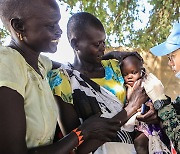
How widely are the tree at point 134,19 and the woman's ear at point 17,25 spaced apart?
3493 mm

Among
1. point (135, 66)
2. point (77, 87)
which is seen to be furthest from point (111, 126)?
point (135, 66)

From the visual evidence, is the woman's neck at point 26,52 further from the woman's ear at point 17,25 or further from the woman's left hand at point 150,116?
the woman's left hand at point 150,116

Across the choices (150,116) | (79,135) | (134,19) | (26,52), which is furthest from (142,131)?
(134,19)

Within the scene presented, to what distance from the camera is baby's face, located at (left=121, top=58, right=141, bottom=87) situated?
1987 mm

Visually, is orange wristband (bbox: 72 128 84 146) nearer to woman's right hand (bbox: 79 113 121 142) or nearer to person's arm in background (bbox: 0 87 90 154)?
woman's right hand (bbox: 79 113 121 142)

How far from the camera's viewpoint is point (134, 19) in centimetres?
584

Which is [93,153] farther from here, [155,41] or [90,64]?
[155,41]

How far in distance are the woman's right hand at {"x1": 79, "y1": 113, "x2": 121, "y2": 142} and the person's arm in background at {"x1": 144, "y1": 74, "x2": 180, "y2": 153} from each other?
0.35 m

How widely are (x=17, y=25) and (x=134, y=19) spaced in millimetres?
4564

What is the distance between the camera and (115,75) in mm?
2006

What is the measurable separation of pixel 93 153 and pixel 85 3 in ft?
11.1

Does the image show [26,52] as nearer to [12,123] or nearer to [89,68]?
[12,123]

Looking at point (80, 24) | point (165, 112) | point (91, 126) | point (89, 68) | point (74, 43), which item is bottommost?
point (165, 112)

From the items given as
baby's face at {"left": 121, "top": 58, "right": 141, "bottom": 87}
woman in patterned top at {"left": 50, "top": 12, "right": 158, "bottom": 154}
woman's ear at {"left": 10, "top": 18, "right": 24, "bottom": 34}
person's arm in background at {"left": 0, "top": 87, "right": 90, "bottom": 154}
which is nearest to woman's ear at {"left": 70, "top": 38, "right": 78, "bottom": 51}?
woman in patterned top at {"left": 50, "top": 12, "right": 158, "bottom": 154}
